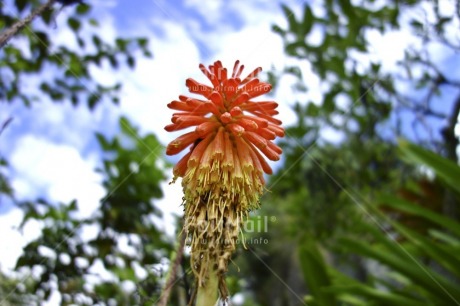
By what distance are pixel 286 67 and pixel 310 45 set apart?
436 millimetres

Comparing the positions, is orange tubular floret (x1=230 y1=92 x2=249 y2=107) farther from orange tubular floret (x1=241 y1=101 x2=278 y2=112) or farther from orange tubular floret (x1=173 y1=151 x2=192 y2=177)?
orange tubular floret (x1=173 y1=151 x2=192 y2=177)

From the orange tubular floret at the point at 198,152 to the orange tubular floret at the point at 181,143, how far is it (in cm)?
2

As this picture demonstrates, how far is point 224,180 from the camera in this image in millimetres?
748

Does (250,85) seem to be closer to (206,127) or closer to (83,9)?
(206,127)

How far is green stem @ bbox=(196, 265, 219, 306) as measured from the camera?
0.62 metres

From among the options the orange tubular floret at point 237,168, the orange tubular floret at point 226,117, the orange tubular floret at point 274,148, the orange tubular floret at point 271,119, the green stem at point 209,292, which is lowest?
the green stem at point 209,292

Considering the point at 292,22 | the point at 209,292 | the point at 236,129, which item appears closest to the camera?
the point at 209,292

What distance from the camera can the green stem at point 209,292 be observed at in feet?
2.03

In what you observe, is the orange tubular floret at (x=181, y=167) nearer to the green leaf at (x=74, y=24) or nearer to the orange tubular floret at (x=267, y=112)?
the orange tubular floret at (x=267, y=112)

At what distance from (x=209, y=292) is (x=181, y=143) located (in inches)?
10.7

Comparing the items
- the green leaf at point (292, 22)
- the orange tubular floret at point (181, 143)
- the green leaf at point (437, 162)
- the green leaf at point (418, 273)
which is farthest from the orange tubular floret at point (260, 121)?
the green leaf at point (292, 22)

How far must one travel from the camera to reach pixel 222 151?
0.78m

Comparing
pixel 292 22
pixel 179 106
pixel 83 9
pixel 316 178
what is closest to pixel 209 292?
pixel 179 106

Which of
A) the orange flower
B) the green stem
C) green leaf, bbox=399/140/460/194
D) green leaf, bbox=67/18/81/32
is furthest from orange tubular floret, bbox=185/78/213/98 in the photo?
green leaf, bbox=67/18/81/32
